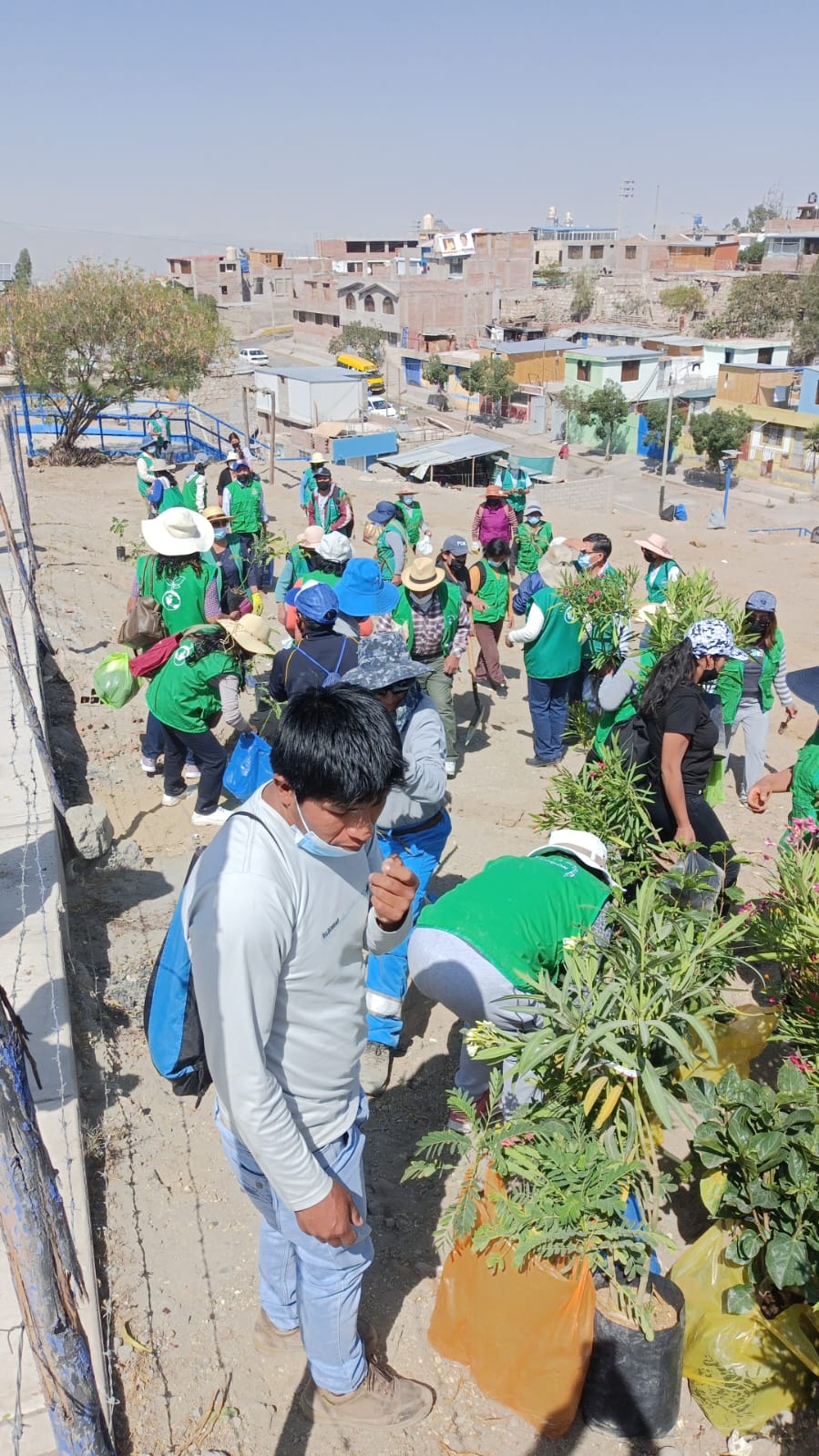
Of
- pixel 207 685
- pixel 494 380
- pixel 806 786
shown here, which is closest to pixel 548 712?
pixel 207 685

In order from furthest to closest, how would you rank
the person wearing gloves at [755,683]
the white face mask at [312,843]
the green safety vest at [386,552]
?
the green safety vest at [386,552], the person wearing gloves at [755,683], the white face mask at [312,843]

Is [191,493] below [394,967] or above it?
→ above

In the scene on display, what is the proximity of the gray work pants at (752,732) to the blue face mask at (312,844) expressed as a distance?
16.2 feet

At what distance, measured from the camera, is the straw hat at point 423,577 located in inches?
248

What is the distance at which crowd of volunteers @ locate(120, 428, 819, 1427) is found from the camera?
1.94m

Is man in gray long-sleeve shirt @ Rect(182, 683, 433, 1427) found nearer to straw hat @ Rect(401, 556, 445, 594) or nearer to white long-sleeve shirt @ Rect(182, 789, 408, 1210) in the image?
white long-sleeve shirt @ Rect(182, 789, 408, 1210)

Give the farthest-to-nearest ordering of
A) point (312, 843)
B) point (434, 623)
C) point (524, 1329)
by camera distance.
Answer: point (434, 623), point (524, 1329), point (312, 843)

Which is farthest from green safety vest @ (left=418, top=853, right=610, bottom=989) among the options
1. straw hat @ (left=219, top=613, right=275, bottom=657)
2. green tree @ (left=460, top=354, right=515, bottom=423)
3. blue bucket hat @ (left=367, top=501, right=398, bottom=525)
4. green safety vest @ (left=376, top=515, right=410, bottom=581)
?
green tree @ (left=460, top=354, right=515, bottom=423)

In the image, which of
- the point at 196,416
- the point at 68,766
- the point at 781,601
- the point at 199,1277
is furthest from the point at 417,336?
the point at 199,1277

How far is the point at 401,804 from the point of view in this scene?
3.63 m

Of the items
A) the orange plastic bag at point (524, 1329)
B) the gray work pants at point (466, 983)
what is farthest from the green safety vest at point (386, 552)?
the orange plastic bag at point (524, 1329)

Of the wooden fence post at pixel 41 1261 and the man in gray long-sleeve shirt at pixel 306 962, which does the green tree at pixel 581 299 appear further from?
the wooden fence post at pixel 41 1261

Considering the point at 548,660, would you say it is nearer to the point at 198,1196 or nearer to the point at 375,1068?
the point at 375,1068

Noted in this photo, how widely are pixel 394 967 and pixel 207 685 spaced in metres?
2.31
